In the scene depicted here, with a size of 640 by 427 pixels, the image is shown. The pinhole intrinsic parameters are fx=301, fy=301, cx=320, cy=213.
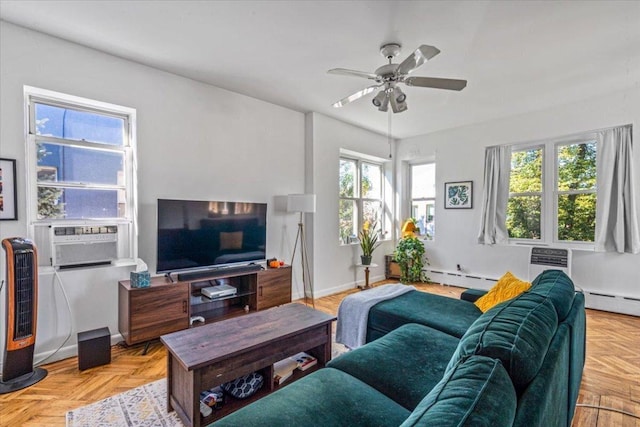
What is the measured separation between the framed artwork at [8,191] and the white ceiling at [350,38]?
1132 mm

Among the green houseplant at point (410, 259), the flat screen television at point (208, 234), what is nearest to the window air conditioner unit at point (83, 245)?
the flat screen television at point (208, 234)

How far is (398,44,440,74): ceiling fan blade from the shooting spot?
1.99m

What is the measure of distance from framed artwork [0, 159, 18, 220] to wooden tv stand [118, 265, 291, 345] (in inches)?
38.8

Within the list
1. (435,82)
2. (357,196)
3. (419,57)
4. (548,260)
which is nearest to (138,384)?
(419,57)

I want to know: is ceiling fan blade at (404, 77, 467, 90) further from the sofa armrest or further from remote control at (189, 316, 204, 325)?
remote control at (189, 316, 204, 325)

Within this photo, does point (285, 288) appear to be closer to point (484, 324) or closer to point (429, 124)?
point (484, 324)

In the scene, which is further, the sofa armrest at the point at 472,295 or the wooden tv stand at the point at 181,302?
the sofa armrest at the point at 472,295

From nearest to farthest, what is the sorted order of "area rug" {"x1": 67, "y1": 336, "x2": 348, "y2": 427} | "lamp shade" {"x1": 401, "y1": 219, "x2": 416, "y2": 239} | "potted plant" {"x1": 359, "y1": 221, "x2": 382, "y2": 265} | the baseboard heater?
"area rug" {"x1": 67, "y1": 336, "x2": 348, "y2": 427} < the baseboard heater < "potted plant" {"x1": 359, "y1": 221, "x2": 382, "y2": 265} < "lamp shade" {"x1": 401, "y1": 219, "x2": 416, "y2": 239}

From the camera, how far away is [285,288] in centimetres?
381

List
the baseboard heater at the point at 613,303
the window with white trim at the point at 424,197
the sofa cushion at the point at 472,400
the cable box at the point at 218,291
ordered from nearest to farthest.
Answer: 1. the sofa cushion at the point at 472,400
2. the cable box at the point at 218,291
3. the baseboard heater at the point at 613,303
4. the window with white trim at the point at 424,197

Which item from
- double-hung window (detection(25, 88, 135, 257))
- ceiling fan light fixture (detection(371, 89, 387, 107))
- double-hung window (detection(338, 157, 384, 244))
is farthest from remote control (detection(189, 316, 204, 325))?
ceiling fan light fixture (detection(371, 89, 387, 107))

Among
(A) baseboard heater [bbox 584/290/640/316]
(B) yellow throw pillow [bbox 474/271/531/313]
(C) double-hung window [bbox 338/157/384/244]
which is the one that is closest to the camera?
(B) yellow throw pillow [bbox 474/271/531/313]

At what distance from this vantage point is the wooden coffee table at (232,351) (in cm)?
167

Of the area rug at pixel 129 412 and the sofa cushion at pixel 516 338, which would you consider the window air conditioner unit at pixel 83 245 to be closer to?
the area rug at pixel 129 412
